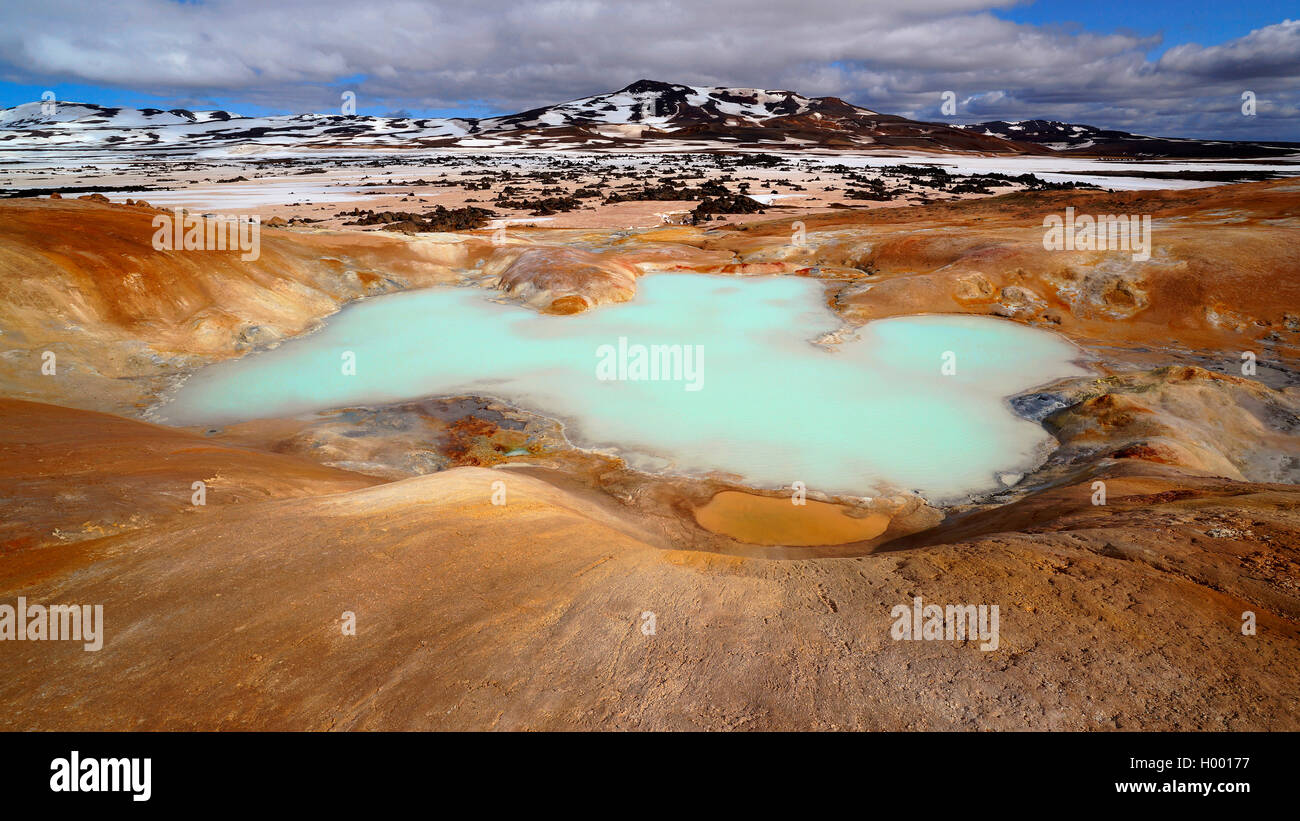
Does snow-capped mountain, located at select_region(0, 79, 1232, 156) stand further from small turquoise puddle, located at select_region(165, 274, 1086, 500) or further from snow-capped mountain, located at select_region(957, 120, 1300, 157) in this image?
small turquoise puddle, located at select_region(165, 274, 1086, 500)

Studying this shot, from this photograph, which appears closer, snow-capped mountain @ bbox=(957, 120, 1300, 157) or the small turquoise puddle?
the small turquoise puddle

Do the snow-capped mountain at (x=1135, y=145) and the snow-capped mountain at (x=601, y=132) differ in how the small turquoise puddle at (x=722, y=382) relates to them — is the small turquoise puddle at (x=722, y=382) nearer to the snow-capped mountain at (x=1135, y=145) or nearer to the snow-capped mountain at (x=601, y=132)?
the snow-capped mountain at (x=601, y=132)

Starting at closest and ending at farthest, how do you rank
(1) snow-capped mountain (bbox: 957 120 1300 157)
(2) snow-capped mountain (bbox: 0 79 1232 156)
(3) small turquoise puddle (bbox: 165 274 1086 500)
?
(3) small turquoise puddle (bbox: 165 274 1086 500) < (1) snow-capped mountain (bbox: 957 120 1300 157) < (2) snow-capped mountain (bbox: 0 79 1232 156)

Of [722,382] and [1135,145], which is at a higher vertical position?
[1135,145]

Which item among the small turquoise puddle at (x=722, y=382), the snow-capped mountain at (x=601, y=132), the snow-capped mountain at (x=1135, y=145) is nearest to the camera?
the small turquoise puddle at (x=722, y=382)

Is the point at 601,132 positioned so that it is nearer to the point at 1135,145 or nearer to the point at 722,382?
the point at 1135,145

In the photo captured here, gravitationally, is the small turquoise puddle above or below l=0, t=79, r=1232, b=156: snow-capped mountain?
below

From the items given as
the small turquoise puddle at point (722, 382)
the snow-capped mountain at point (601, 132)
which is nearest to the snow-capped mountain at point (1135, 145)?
the snow-capped mountain at point (601, 132)

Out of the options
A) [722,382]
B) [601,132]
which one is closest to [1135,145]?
[601,132]

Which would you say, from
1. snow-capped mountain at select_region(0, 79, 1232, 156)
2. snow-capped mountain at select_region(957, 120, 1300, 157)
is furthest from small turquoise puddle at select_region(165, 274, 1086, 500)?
snow-capped mountain at select_region(957, 120, 1300, 157)
